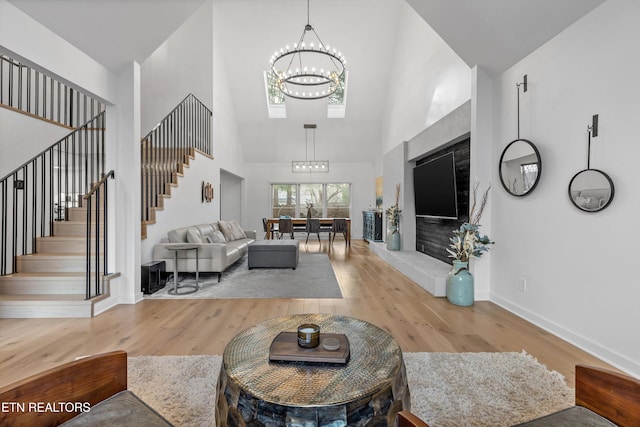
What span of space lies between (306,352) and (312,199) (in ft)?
33.0

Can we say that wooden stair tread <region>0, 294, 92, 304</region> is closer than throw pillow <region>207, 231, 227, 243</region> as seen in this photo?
Yes

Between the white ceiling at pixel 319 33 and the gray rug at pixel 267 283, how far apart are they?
2.98m

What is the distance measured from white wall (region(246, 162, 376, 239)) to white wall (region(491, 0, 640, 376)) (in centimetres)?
772

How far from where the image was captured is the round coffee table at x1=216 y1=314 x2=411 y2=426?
1.05 meters

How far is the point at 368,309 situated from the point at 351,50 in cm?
703

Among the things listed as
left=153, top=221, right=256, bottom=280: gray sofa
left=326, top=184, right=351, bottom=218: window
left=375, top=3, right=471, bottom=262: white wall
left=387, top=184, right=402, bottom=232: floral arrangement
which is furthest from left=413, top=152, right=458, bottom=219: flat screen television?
left=326, top=184, right=351, bottom=218: window

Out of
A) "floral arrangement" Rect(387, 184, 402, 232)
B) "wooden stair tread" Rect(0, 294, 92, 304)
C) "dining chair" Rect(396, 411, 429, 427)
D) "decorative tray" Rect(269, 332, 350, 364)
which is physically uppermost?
"floral arrangement" Rect(387, 184, 402, 232)

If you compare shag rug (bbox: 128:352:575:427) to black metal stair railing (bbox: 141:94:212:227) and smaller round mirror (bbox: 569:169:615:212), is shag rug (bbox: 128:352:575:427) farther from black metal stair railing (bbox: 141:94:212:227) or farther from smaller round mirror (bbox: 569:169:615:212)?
black metal stair railing (bbox: 141:94:212:227)

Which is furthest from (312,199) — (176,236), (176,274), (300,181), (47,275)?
(47,275)

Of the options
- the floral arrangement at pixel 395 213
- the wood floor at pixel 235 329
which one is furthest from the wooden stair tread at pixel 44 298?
the floral arrangement at pixel 395 213

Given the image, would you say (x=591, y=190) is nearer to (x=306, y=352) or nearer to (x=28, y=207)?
(x=306, y=352)

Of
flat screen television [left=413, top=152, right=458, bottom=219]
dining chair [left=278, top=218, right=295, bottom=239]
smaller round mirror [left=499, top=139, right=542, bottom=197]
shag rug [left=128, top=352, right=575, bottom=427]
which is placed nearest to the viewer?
shag rug [left=128, top=352, right=575, bottom=427]

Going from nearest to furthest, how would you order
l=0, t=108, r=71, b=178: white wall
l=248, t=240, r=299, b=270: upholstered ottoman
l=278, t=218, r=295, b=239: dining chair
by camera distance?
l=0, t=108, r=71, b=178: white wall, l=248, t=240, r=299, b=270: upholstered ottoman, l=278, t=218, r=295, b=239: dining chair

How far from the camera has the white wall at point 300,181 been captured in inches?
439
